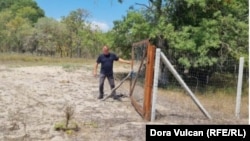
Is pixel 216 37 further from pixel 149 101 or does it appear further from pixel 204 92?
pixel 149 101

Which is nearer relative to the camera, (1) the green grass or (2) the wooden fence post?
(2) the wooden fence post

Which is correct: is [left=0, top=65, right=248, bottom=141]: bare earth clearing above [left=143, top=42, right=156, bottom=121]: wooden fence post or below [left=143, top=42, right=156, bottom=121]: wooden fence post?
below

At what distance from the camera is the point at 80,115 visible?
29.5 ft

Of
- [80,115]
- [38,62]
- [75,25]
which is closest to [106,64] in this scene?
[80,115]

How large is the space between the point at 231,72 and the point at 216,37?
297cm

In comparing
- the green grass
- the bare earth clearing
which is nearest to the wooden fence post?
the bare earth clearing

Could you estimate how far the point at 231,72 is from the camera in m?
13.8

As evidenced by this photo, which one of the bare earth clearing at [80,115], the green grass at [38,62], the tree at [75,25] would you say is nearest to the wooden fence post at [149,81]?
the bare earth clearing at [80,115]

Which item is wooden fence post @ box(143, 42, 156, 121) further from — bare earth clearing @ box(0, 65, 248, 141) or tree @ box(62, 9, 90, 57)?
tree @ box(62, 9, 90, 57)

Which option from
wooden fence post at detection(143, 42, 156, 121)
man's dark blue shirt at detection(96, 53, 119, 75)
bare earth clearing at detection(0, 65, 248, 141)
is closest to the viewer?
bare earth clearing at detection(0, 65, 248, 141)

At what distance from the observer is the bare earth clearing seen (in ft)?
23.3

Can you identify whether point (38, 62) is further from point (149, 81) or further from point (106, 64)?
point (149, 81)

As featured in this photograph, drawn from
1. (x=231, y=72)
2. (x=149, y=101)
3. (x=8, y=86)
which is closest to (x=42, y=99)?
(x=8, y=86)

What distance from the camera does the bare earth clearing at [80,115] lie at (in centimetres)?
711
